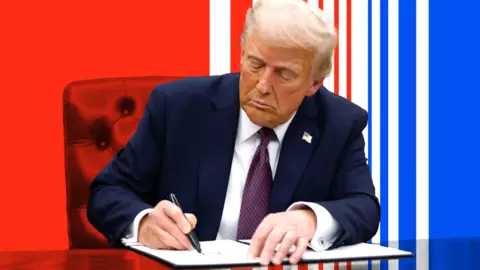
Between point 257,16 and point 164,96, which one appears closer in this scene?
point 257,16

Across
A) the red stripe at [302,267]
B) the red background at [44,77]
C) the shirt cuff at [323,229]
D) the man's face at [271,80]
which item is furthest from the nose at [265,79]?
the red background at [44,77]

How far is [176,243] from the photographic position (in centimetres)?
169

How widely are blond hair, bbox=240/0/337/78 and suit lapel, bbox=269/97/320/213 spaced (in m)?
0.24

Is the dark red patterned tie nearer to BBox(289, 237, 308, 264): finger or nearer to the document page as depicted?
the document page

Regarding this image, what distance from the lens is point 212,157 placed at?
213 cm

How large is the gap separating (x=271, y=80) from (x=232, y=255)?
20.3 inches

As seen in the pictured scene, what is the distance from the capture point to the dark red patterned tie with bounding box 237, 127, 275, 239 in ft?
6.75

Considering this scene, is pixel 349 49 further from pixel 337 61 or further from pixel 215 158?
pixel 215 158
